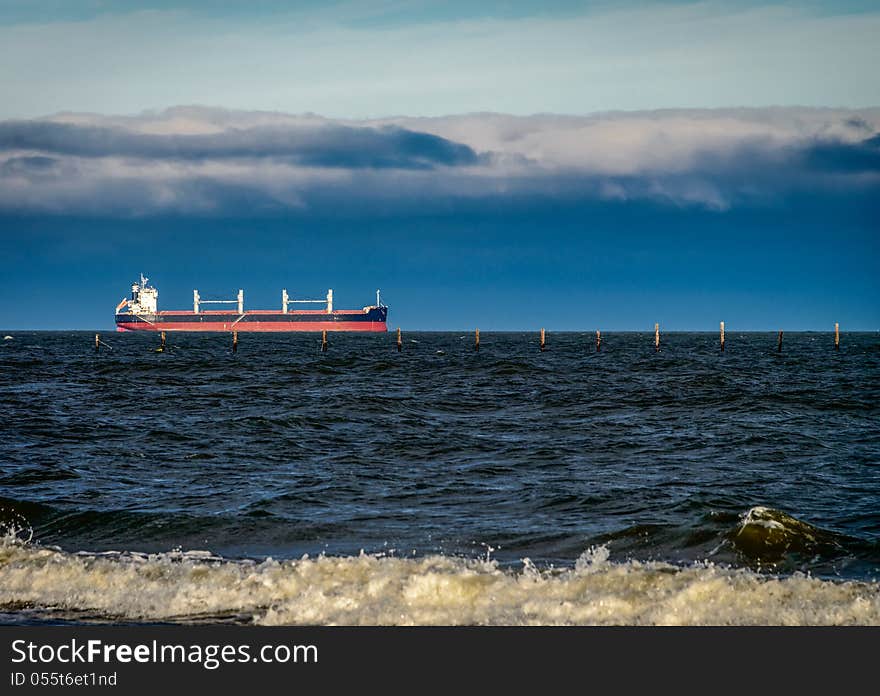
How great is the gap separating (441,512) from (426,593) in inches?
181

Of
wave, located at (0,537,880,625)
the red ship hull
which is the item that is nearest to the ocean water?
wave, located at (0,537,880,625)

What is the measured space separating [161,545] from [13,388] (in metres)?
27.1

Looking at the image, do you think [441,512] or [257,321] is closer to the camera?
[441,512]

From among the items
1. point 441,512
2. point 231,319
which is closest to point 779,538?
point 441,512

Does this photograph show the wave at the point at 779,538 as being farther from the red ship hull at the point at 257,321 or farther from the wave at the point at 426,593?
the red ship hull at the point at 257,321

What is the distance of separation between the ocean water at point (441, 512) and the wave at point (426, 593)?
3 cm

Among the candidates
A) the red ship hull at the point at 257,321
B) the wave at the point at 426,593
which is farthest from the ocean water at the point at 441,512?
the red ship hull at the point at 257,321

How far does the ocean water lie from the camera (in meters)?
8.79

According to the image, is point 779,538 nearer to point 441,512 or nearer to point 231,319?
point 441,512

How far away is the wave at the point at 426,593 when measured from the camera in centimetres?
834

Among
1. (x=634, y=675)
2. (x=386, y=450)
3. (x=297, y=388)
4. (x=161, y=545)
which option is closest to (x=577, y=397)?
(x=297, y=388)

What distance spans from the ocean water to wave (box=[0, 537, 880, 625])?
3 cm

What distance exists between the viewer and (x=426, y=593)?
29.2ft

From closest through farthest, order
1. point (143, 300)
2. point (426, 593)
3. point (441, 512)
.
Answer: point (426, 593), point (441, 512), point (143, 300)
